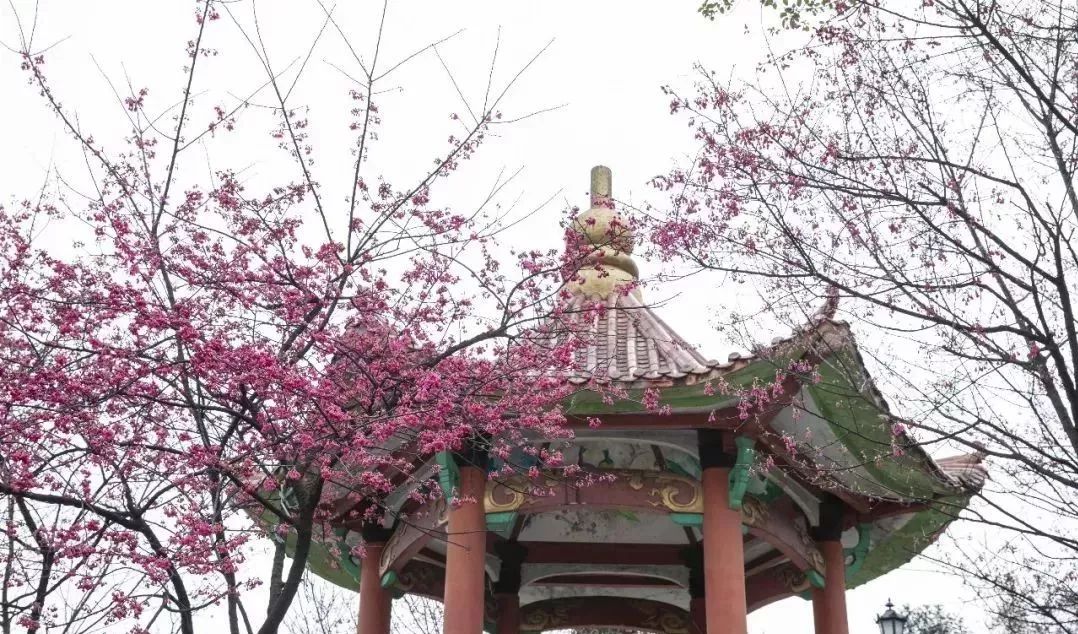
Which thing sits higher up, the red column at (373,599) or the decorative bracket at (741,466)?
the decorative bracket at (741,466)

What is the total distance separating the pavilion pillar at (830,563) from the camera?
10.4 meters

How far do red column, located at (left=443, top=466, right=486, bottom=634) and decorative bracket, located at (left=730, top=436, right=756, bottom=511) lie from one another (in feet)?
6.92

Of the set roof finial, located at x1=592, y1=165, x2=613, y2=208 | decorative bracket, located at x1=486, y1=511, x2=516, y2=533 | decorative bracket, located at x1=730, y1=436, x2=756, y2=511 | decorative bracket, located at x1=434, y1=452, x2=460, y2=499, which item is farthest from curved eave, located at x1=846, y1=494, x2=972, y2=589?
roof finial, located at x1=592, y1=165, x2=613, y2=208

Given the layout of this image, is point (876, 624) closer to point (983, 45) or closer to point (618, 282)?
point (618, 282)

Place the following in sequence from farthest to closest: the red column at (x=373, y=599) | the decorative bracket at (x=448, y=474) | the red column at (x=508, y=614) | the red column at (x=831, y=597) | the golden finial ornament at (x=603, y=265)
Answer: the red column at (x=508, y=614), the golden finial ornament at (x=603, y=265), the red column at (x=373, y=599), the red column at (x=831, y=597), the decorative bracket at (x=448, y=474)

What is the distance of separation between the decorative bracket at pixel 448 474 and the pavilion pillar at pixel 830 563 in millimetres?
3671

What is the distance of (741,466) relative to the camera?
9.09 metres

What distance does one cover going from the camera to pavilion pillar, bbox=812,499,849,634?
10.4 metres

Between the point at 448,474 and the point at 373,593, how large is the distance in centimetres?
223

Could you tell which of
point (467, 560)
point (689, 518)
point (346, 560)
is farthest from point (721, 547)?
point (346, 560)

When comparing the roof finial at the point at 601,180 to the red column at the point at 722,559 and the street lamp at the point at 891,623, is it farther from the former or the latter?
the street lamp at the point at 891,623

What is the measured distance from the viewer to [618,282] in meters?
11.4

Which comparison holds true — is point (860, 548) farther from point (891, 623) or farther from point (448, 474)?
point (448, 474)

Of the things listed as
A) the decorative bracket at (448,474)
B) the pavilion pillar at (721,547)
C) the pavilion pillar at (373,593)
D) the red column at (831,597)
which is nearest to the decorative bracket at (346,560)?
the pavilion pillar at (373,593)
